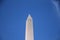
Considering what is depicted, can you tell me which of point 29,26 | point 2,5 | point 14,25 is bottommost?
→ point 29,26

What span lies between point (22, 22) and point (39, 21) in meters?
0.18

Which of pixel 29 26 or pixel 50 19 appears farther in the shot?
pixel 50 19

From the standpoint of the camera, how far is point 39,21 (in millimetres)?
1334

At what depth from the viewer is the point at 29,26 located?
986 mm

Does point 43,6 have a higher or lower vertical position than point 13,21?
higher

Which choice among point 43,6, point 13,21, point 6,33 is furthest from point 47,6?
point 6,33

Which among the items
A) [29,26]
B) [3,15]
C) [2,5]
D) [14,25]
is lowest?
[29,26]

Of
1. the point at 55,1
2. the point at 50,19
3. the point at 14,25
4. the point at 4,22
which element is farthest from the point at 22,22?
the point at 55,1

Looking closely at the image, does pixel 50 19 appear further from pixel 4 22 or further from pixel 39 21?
pixel 4 22

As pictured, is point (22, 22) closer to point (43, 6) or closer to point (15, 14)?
point (15, 14)

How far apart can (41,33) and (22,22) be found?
0.23 meters

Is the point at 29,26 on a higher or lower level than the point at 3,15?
lower

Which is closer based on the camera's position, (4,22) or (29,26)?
(29,26)

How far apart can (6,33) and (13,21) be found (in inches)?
5.8
